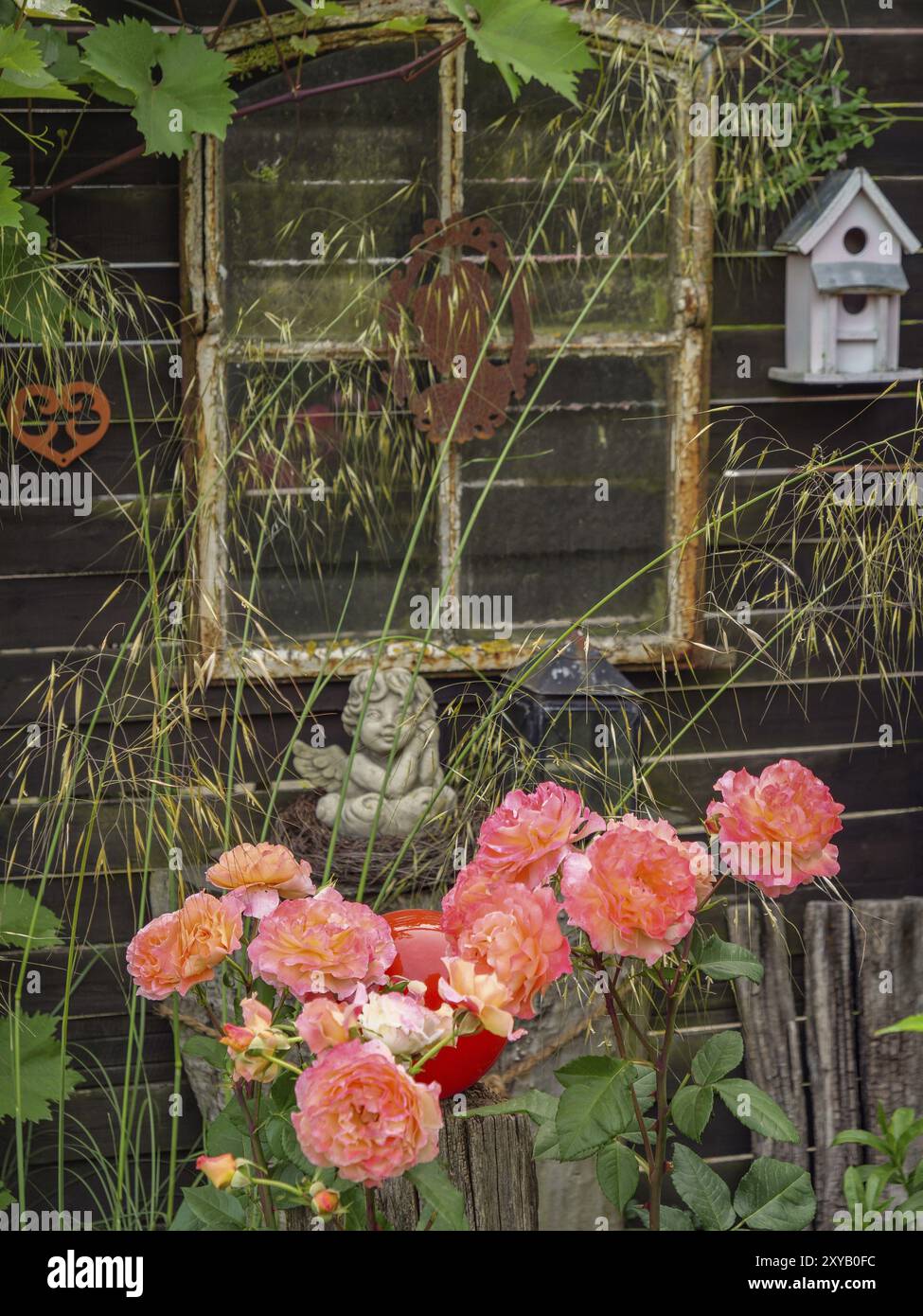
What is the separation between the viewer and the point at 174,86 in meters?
2.36

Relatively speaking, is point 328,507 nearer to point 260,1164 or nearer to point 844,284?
point 844,284

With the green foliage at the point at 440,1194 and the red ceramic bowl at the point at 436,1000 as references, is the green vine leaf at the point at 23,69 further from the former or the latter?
the green foliage at the point at 440,1194

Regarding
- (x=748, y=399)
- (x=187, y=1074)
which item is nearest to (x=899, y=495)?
(x=748, y=399)

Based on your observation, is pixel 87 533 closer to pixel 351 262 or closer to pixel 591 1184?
pixel 351 262

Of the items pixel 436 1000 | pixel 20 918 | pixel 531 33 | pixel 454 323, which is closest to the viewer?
pixel 436 1000

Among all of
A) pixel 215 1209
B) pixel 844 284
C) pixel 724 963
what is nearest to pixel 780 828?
pixel 724 963

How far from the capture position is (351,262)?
2779mm

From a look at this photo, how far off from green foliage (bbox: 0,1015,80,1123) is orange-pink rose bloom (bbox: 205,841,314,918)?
1152 mm

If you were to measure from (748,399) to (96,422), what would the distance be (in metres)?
1.36

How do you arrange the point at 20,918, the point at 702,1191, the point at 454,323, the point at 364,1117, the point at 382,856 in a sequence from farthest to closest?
the point at 454,323 < the point at 382,856 < the point at 20,918 < the point at 702,1191 < the point at 364,1117

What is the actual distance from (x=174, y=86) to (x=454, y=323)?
0.71 m

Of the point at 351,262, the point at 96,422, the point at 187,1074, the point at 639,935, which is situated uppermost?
the point at 351,262

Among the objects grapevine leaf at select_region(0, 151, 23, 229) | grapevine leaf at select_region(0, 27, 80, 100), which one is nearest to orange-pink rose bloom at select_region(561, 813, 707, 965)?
grapevine leaf at select_region(0, 151, 23, 229)
